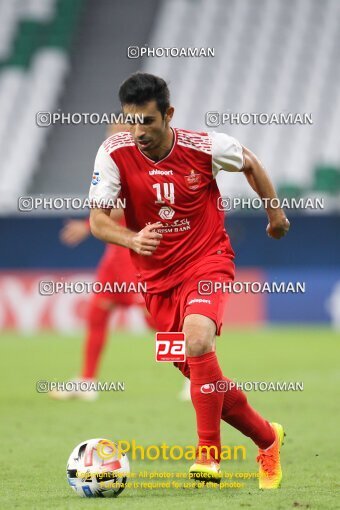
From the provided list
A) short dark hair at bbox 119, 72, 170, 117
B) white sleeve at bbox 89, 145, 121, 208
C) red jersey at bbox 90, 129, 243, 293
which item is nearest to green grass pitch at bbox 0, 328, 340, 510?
red jersey at bbox 90, 129, 243, 293

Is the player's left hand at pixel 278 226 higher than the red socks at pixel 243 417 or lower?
higher

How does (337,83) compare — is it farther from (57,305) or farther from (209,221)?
(209,221)

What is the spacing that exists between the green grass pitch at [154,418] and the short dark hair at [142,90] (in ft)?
5.87

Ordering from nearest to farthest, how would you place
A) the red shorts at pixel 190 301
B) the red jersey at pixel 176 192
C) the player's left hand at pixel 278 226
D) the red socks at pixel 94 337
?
the red shorts at pixel 190 301 < the red jersey at pixel 176 192 < the player's left hand at pixel 278 226 < the red socks at pixel 94 337

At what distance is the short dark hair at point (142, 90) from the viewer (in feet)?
16.2

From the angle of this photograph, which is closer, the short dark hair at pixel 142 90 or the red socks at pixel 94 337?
the short dark hair at pixel 142 90

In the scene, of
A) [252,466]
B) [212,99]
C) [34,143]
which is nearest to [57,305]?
[34,143]

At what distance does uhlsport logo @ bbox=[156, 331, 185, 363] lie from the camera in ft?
16.4

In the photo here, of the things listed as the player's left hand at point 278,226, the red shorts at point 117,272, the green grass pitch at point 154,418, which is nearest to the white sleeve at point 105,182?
the player's left hand at point 278,226

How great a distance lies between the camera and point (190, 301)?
4973mm

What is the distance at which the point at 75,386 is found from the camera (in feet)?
30.5

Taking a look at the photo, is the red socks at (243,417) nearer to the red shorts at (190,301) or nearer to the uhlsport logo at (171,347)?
the uhlsport logo at (171,347)

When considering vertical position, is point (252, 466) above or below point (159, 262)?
below

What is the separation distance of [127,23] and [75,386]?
45.8 ft
